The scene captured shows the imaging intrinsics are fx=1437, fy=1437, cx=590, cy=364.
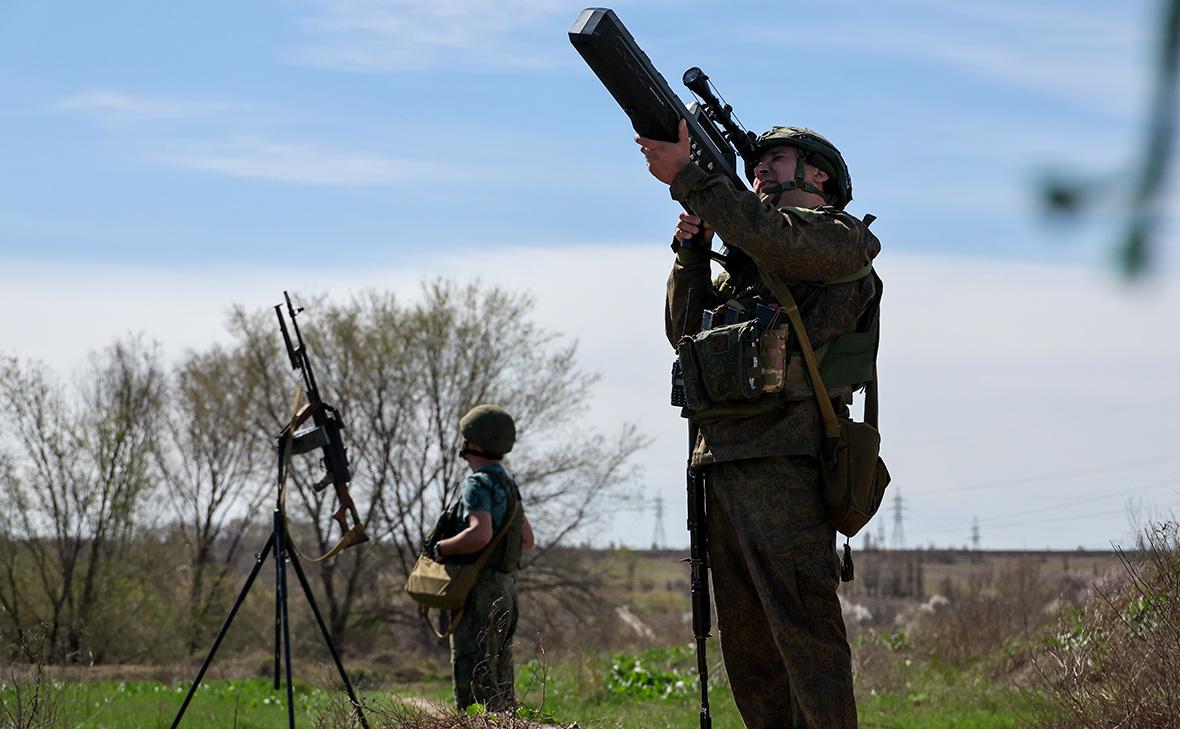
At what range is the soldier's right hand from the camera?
16.8ft

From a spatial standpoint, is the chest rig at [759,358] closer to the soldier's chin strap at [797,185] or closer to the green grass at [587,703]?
the soldier's chin strap at [797,185]

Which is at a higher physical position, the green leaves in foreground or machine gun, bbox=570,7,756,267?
machine gun, bbox=570,7,756,267

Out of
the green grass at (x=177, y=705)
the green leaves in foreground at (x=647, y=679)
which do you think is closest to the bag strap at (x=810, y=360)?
the green grass at (x=177, y=705)

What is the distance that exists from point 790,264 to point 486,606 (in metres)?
3.49

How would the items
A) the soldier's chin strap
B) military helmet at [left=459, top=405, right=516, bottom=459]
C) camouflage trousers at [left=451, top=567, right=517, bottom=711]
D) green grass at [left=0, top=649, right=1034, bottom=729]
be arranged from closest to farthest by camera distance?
the soldier's chin strap
camouflage trousers at [left=451, top=567, right=517, bottom=711]
military helmet at [left=459, top=405, right=516, bottom=459]
green grass at [left=0, top=649, right=1034, bottom=729]

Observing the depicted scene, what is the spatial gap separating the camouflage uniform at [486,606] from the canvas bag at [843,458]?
2.91 m

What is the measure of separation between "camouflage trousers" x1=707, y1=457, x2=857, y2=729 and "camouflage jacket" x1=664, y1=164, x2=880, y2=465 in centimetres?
9

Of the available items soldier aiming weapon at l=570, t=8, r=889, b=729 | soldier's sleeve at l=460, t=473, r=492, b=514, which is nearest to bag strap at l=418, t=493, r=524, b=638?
soldier's sleeve at l=460, t=473, r=492, b=514

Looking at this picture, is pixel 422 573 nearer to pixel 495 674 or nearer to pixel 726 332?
pixel 495 674

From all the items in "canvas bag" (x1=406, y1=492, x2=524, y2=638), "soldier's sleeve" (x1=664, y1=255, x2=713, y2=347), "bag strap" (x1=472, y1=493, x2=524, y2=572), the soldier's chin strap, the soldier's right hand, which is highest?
the soldier's chin strap

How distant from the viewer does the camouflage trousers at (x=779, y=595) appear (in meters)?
4.62

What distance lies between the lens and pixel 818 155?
201 inches

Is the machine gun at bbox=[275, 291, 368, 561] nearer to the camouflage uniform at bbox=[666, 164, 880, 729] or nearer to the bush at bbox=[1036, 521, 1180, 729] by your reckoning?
the camouflage uniform at bbox=[666, 164, 880, 729]

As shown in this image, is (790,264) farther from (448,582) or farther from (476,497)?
(448,582)
